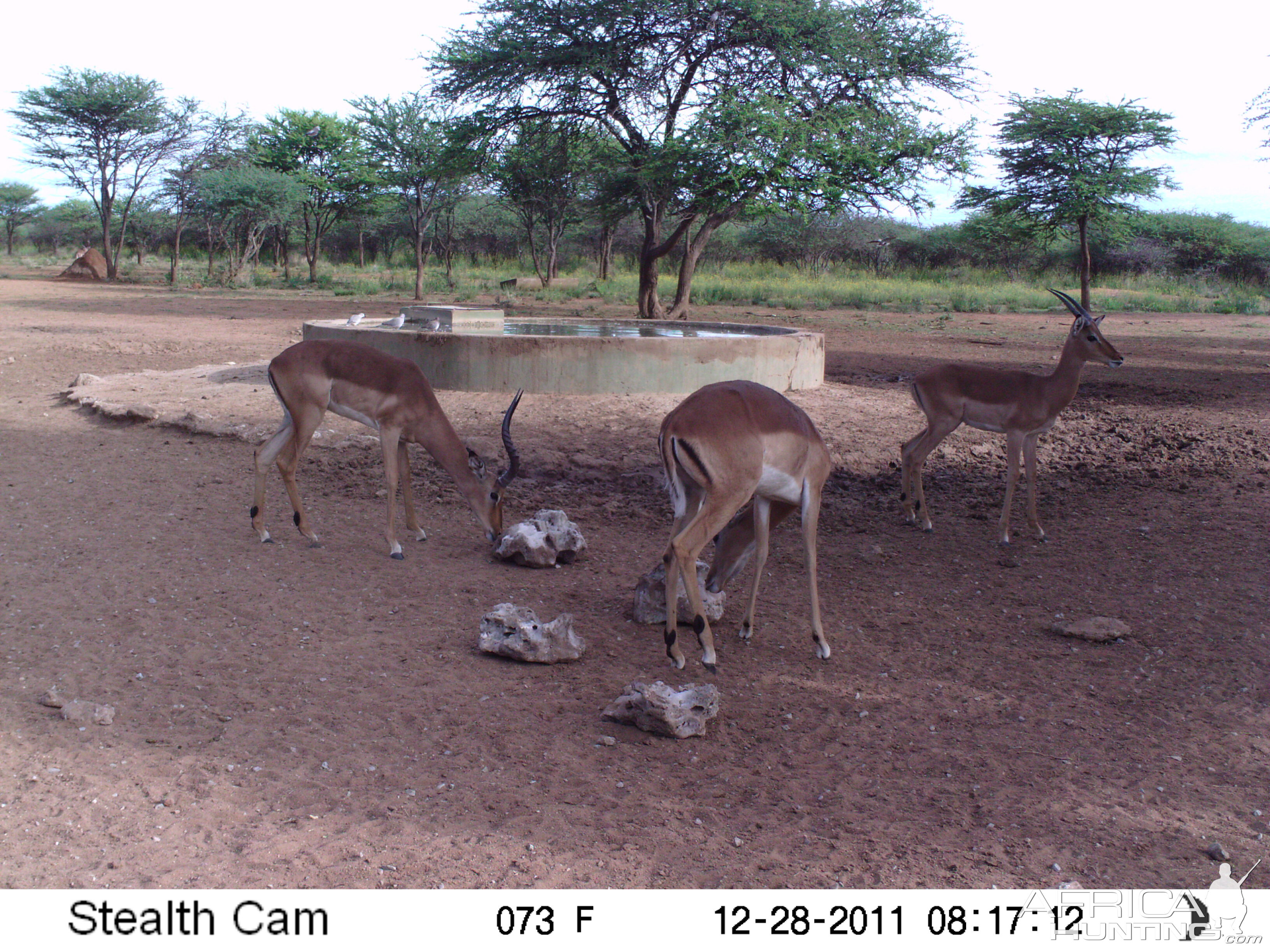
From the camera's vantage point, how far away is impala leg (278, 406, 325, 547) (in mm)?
5969

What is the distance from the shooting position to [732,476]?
4332 millimetres

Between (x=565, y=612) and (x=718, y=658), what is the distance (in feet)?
2.43

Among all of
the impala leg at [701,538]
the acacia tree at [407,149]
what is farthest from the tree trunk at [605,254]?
the impala leg at [701,538]

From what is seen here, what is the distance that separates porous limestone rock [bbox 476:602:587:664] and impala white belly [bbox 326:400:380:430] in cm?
202

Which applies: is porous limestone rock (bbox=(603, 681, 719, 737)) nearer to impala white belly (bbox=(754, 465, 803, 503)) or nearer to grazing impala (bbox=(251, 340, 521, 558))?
impala white belly (bbox=(754, 465, 803, 503))

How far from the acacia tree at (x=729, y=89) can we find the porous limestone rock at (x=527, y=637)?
13835 millimetres

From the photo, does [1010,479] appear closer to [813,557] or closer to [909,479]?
[909,479]

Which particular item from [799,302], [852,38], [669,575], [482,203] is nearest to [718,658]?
[669,575]

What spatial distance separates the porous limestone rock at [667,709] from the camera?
370 centimetres

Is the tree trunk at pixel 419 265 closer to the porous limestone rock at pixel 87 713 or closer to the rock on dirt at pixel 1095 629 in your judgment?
the rock on dirt at pixel 1095 629

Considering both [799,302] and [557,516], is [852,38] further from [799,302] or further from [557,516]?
[557,516]

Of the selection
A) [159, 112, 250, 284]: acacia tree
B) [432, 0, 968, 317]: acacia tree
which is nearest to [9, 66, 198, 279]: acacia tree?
[159, 112, 250, 284]: acacia tree

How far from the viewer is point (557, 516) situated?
233 inches

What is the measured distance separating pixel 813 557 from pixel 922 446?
9.18 ft
